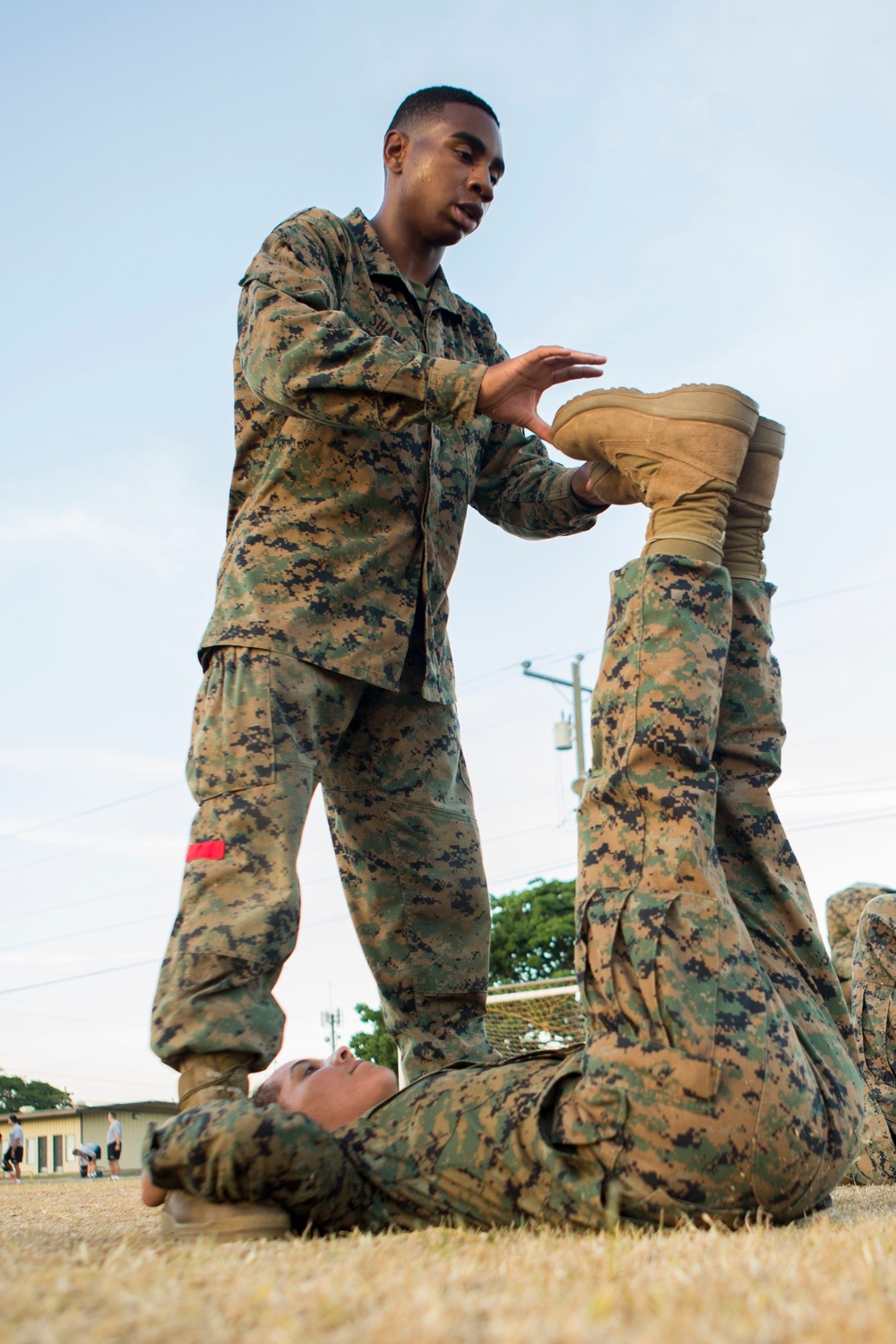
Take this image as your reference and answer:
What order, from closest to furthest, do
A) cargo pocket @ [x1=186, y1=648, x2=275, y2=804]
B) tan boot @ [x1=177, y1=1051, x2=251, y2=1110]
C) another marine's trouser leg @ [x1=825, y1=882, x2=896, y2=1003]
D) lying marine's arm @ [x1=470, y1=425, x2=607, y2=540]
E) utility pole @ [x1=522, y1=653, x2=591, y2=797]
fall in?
tan boot @ [x1=177, y1=1051, x2=251, y2=1110] < cargo pocket @ [x1=186, y1=648, x2=275, y2=804] < lying marine's arm @ [x1=470, y1=425, x2=607, y2=540] < another marine's trouser leg @ [x1=825, y1=882, x2=896, y2=1003] < utility pole @ [x1=522, y1=653, x2=591, y2=797]

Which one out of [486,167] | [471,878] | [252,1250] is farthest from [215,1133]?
A: [486,167]

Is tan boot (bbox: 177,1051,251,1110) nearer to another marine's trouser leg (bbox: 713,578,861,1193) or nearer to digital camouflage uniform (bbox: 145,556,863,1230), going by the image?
digital camouflage uniform (bbox: 145,556,863,1230)

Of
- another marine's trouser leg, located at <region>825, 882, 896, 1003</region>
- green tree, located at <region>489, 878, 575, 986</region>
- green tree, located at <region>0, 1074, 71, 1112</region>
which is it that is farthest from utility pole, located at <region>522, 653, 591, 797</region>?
green tree, located at <region>0, 1074, 71, 1112</region>

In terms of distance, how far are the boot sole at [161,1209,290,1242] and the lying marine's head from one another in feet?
9.55

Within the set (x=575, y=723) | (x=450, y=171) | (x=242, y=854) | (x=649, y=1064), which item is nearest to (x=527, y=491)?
(x=450, y=171)

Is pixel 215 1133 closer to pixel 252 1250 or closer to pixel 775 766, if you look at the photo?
pixel 252 1250

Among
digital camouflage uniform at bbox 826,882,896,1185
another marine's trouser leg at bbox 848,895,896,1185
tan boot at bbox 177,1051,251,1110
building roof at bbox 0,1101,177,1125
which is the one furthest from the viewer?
building roof at bbox 0,1101,177,1125

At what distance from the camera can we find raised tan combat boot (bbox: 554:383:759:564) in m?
2.42

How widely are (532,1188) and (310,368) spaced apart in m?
2.03

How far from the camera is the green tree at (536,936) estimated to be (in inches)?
1232

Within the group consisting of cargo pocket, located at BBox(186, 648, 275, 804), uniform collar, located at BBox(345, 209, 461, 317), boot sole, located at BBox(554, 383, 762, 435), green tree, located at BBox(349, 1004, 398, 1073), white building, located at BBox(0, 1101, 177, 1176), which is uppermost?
uniform collar, located at BBox(345, 209, 461, 317)

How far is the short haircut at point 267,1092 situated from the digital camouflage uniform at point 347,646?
172 millimetres

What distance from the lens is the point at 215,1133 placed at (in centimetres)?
206

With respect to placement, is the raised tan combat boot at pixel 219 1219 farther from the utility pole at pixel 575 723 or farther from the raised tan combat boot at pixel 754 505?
the utility pole at pixel 575 723
